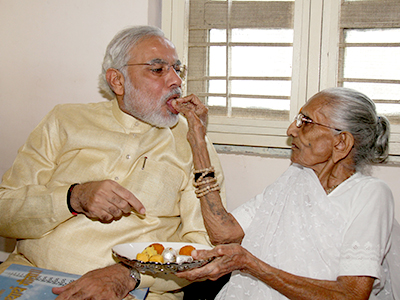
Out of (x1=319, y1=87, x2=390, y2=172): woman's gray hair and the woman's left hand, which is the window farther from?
the woman's left hand

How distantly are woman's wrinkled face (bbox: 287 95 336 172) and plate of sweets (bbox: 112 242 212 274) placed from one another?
27.0 inches

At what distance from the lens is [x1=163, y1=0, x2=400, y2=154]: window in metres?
2.44

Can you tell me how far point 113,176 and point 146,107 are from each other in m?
0.44

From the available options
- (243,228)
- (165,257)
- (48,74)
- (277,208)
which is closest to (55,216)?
(165,257)

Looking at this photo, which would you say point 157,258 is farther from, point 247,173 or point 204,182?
point 247,173

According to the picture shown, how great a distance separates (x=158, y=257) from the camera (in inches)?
65.4

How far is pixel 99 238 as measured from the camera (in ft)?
6.74

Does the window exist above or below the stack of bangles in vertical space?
above

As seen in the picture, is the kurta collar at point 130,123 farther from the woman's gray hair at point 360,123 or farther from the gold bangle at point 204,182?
the woman's gray hair at point 360,123

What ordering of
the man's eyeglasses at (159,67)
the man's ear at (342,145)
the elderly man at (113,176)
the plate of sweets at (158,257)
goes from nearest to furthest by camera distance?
the plate of sweets at (158,257) → the man's ear at (342,145) → the elderly man at (113,176) → the man's eyeglasses at (159,67)

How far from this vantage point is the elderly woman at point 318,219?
1668mm

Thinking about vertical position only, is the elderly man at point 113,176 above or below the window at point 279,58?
below

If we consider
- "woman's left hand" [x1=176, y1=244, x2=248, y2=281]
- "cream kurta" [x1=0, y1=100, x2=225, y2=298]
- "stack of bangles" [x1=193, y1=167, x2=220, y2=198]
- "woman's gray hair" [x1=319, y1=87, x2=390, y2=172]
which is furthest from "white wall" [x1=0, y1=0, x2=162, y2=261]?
"woman's left hand" [x1=176, y1=244, x2=248, y2=281]

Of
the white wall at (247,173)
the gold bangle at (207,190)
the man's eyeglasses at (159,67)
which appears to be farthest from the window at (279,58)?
the gold bangle at (207,190)
